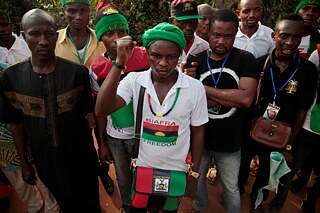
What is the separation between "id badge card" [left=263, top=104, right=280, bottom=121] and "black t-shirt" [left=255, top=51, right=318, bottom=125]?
0.03 meters

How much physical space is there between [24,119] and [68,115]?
39 cm

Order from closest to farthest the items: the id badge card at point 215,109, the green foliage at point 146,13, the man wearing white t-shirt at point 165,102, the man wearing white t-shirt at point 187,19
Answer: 1. the man wearing white t-shirt at point 165,102
2. the id badge card at point 215,109
3. the man wearing white t-shirt at point 187,19
4. the green foliage at point 146,13

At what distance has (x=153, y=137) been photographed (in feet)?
6.85

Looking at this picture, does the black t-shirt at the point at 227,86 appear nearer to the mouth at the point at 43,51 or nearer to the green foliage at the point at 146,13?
the mouth at the point at 43,51

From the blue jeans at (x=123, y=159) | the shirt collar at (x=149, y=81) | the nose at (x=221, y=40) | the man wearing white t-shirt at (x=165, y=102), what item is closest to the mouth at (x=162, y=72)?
the man wearing white t-shirt at (x=165, y=102)

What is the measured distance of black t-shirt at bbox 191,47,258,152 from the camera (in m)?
2.26

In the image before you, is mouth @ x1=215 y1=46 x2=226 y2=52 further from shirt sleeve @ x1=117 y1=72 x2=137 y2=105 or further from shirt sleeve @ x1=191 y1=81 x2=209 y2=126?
shirt sleeve @ x1=117 y1=72 x2=137 y2=105

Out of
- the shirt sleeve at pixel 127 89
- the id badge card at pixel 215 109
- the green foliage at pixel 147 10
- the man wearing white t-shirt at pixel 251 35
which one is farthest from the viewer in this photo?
the green foliage at pixel 147 10

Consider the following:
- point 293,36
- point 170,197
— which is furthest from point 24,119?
point 293,36

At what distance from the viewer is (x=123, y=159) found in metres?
2.65

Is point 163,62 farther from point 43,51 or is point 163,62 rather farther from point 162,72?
point 43,51

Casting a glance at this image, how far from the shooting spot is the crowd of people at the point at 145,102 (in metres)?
2.07

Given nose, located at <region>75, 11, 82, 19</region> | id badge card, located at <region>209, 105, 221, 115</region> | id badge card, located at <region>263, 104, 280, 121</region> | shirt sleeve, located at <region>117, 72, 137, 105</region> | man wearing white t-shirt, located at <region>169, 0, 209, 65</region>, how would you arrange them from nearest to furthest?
shirt sleeve, located at <region>117, 72, 137, 105</region>
id badge card, located at <region>209, 105, 221, 115</region>
id badge card, located at <region>263, 104, 280, 121</region>
man wearing white t-shirt, located at <region>169, 0, 209, 65</region>
nose, located at <region>75, 11, 82, 19</region>

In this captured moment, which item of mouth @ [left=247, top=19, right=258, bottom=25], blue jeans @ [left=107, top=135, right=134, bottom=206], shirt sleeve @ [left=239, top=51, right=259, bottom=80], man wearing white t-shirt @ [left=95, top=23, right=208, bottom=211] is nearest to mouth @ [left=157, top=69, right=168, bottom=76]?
man wearing white t-shirt @ [left=95, top=23, right=208, bottom=211]
